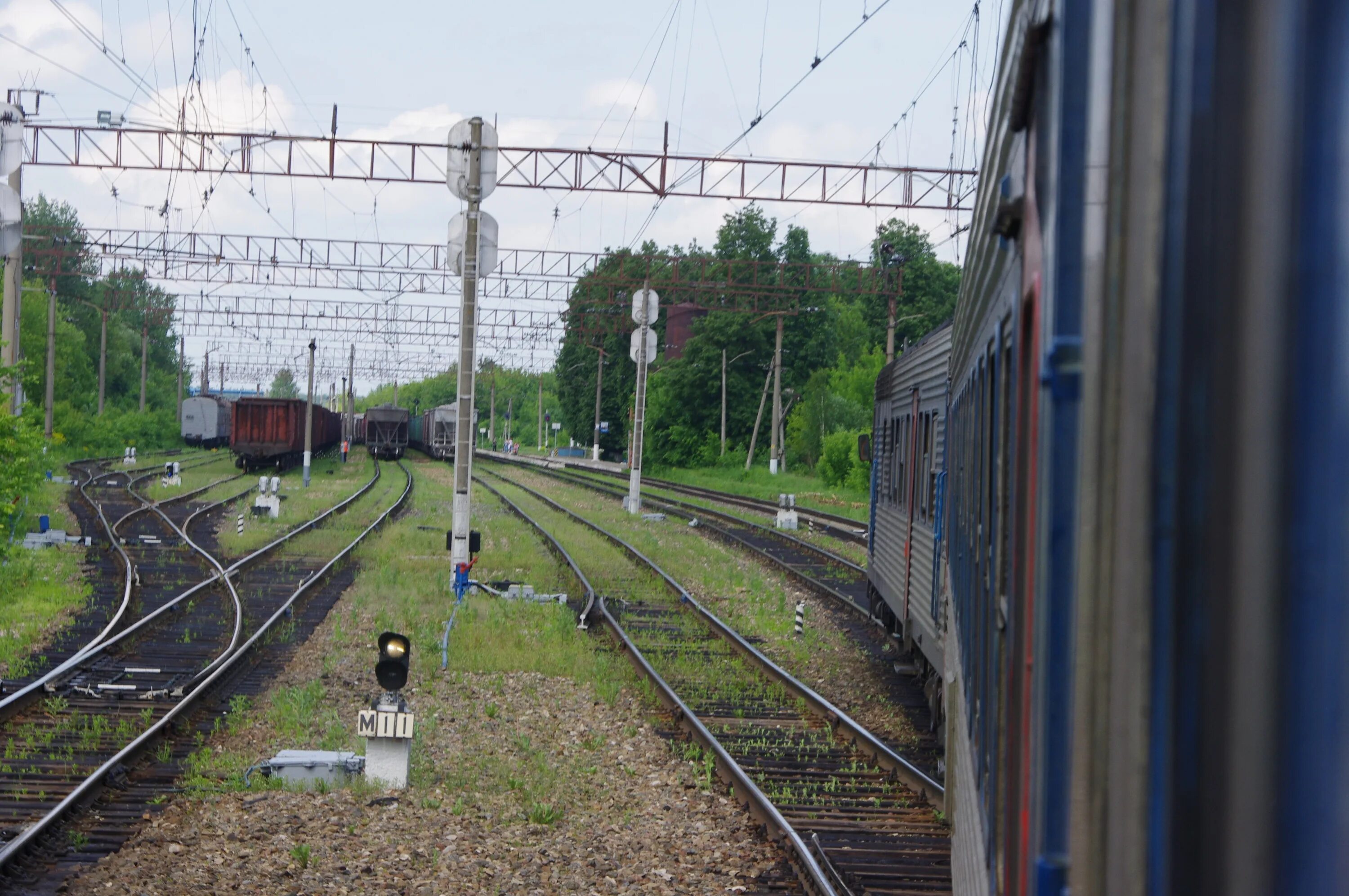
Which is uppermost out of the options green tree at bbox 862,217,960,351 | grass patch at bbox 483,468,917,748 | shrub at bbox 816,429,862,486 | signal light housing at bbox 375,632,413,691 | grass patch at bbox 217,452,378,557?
green tree at bbox 862,217,960,351

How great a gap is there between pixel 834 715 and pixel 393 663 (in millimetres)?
3544

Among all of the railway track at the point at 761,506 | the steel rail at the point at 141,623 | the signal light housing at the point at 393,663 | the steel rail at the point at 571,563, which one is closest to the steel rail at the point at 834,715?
the steel rail at the point at 571,563

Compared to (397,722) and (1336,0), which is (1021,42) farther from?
(397,722)

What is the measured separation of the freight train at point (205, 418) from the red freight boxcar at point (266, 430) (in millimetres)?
15622

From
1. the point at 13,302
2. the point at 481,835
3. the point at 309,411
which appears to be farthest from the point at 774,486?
the point at 481,835

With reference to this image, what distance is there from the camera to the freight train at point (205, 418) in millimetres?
69062

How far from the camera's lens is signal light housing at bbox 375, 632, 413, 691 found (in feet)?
31.7

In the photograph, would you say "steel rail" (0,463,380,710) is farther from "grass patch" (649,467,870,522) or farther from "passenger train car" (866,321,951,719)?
"grass patch" (649,467,870,522)

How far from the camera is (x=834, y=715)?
35.4ft

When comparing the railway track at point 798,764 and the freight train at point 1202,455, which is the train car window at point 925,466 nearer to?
the railway track at point 798,764

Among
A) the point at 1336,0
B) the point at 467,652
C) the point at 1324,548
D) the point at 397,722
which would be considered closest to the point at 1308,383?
the point at 1324,548

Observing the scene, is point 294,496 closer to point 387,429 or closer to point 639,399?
point 639,399

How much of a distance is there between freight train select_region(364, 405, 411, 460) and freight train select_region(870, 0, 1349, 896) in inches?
2832

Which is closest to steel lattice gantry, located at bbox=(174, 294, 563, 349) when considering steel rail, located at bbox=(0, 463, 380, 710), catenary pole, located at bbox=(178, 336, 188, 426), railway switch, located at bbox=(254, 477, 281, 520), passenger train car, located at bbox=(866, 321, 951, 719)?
catenary pole, located at bbox=(178, 336, 188, 426)
